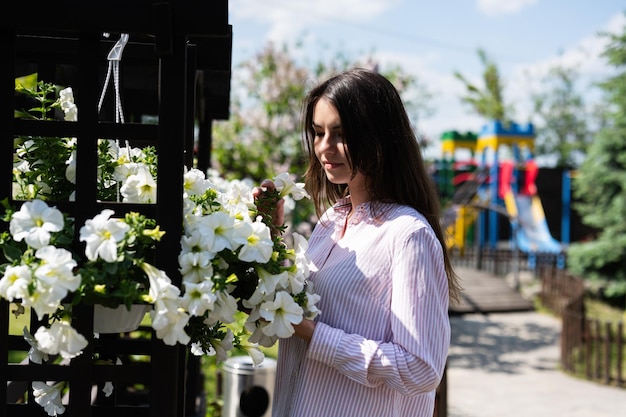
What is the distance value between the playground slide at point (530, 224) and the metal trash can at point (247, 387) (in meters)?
15.5

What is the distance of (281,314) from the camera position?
60.4 inches

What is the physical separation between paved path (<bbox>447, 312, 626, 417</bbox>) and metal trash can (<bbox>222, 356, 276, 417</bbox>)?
2.96 metres

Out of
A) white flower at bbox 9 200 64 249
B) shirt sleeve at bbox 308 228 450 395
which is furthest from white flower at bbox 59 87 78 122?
shirt sleeve at bbox 308 228 450 395

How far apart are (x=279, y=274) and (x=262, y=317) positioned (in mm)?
112

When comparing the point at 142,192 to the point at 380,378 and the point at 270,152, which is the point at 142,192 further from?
the point at 270,152

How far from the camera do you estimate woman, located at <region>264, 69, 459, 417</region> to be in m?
1.65

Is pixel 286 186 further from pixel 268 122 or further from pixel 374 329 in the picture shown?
pixel 268 122

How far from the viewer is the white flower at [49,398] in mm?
1612

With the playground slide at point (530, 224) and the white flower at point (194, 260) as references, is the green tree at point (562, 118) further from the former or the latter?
the white flower at point (194, 260)

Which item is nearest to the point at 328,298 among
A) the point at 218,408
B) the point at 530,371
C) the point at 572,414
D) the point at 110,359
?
the point at 110,359

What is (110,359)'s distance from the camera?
1927mm

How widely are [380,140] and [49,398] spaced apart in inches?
38.3

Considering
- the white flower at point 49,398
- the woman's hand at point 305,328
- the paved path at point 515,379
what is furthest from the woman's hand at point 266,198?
the paved path at point 515,379

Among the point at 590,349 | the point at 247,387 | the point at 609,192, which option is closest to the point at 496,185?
the point at 609,192
